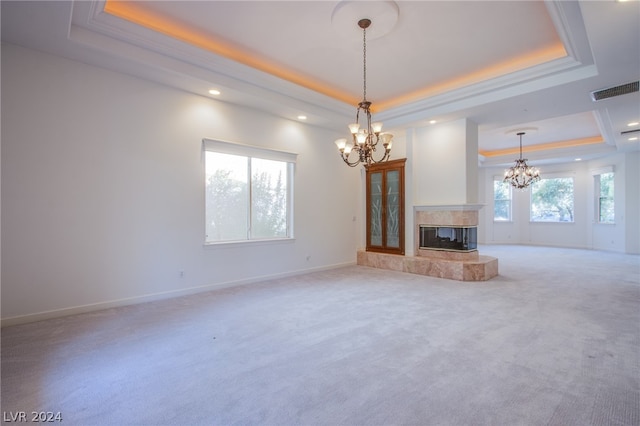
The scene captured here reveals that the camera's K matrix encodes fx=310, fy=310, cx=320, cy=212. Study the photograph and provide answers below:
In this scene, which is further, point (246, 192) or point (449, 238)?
point (449, 238)

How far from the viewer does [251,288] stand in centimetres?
497

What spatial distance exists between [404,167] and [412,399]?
528 cm

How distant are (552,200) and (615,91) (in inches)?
306

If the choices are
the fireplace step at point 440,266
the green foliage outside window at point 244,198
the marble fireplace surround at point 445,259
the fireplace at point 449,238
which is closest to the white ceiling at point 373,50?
the green foliage outside window at point 244,198

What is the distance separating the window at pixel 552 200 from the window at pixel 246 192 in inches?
389

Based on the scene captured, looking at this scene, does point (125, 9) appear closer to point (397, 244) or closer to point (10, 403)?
point (10, 403)

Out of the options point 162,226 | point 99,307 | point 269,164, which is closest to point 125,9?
point 162,226

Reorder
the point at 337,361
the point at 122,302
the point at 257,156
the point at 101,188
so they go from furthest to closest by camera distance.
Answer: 1. the point at 257,156
2. the point at 122,302
3. the point at 101,188
4. the point at 337,361

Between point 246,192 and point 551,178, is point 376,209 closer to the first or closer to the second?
point 246,192

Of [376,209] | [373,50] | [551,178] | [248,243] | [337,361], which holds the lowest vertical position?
[337,361]

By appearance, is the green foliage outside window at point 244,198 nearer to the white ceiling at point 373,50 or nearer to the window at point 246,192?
the window at point 246,192

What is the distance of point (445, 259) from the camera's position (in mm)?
5977

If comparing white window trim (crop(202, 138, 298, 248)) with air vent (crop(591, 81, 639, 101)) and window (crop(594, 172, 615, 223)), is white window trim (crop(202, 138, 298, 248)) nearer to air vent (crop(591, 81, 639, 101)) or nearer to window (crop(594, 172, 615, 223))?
air vent (crop(591, 81, 639, 101))

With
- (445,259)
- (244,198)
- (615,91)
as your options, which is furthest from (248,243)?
(615,91)
